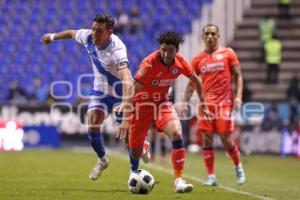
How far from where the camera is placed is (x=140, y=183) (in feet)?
31.8

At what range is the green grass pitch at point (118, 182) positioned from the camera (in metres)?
9.63

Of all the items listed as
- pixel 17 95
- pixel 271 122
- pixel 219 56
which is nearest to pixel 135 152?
pixel 219 56

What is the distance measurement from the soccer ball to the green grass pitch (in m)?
0.12

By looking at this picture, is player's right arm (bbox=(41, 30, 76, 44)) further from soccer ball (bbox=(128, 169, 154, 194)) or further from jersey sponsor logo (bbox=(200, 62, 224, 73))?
jersey sponsor logo (bbox=(200, 62, 224, 73))

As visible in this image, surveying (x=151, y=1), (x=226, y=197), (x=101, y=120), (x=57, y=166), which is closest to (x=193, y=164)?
(x=57, y=166)

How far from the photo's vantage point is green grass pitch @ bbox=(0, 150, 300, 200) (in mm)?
9633

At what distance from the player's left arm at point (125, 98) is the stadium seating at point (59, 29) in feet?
55.0

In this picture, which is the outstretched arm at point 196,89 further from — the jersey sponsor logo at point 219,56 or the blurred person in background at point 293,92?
the blurred person in background at point 293,92

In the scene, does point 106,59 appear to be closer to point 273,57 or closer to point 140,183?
point 140,183

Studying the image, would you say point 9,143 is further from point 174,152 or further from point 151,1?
point 174,152

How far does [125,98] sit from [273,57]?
1901cm

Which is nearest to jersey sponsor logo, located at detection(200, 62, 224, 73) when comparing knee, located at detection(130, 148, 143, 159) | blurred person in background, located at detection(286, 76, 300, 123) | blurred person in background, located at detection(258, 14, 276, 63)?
knee, located at detection(130, 148, 143, 159)

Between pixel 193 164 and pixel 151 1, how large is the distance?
1224cm

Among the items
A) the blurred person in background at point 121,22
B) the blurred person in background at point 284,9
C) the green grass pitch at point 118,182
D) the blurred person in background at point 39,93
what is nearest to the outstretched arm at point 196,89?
the green grass pitch at point 118,182
